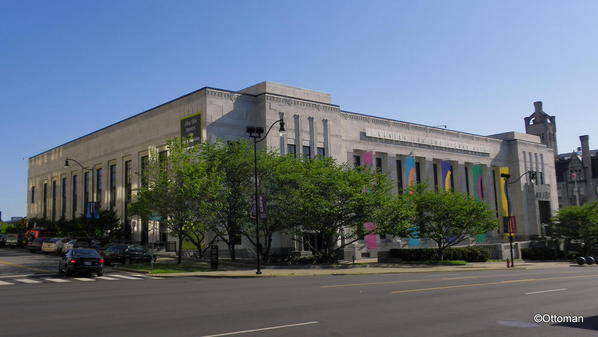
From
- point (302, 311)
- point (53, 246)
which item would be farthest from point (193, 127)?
point (302, 311)

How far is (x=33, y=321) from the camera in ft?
39.8

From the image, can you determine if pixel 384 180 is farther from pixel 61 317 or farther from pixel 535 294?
pixel 61 317

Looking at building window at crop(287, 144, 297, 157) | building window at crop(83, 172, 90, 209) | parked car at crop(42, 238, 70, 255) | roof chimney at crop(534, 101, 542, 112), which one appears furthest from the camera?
roof chimney at crop(534, 101, 542, 112)

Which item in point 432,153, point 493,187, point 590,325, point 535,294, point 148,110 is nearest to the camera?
point 590,325

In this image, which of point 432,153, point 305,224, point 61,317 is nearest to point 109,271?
point 305,224

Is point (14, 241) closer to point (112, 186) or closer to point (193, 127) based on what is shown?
point (112, 186)

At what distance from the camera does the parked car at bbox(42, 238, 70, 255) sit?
45.8 meters

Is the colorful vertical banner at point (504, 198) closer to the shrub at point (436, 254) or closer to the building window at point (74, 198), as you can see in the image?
the shrub at point (436, 254)

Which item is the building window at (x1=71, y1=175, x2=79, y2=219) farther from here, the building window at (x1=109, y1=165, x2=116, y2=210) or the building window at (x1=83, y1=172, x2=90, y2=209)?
the building window at (x1=109, y1=165, x2=116, y2=210)

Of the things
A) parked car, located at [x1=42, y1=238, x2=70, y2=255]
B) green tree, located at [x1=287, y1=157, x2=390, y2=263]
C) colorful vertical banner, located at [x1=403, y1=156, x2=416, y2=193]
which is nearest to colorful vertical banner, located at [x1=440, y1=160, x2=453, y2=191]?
colorful vertical banner, located at [x1=403, y1=156, x2=416, y2=193]

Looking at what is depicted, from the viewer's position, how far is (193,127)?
50156mm

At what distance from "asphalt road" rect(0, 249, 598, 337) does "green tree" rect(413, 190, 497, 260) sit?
28493mm

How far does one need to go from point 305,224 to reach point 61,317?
93.5 ft

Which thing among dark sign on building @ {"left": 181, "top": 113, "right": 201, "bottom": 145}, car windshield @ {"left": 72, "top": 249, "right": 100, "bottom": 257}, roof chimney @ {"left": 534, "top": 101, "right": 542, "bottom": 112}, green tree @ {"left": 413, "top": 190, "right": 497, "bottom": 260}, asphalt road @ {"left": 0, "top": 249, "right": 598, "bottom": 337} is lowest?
asphalt road @ {"left": 0, "top": 249, "right": 598, "bottom": 337}
